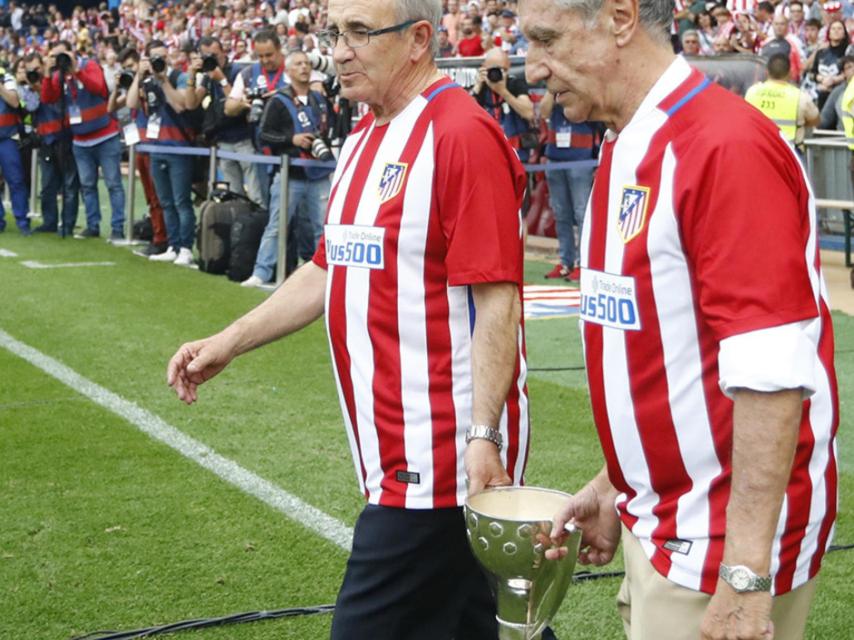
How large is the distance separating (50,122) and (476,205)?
42.7 ft

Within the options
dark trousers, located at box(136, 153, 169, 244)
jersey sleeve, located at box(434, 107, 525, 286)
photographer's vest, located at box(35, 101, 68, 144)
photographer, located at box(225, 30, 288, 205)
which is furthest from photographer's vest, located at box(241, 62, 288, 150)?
jersey sleeve, located at box(434, 107, 525, 286)

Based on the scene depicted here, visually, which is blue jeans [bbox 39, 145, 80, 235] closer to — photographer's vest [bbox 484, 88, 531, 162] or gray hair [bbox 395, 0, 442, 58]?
photographer's vest [bbox 484, 88, 531, 162]

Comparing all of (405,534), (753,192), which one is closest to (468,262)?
(405,534)

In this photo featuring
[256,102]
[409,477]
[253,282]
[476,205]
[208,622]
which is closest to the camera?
[476,205]

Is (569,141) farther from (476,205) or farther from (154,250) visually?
(476,205)

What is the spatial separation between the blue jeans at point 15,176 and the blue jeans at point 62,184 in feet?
0.82

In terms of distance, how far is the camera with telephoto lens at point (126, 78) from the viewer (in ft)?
44.9

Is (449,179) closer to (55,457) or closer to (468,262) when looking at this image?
(468,262)

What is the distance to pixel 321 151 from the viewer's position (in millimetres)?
10664

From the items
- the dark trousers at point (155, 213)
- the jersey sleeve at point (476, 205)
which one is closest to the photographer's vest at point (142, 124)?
the dark trousers at point (155, 213)

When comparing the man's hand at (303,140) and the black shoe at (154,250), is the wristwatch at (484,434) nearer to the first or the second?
the man's hand at (303,140)

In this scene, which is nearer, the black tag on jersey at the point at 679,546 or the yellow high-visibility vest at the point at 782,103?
the black tag on jersey at the point at 679,546

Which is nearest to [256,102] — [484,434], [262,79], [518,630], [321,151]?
[262,79]

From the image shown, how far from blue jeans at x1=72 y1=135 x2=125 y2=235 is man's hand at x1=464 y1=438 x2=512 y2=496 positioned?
40.4ft
